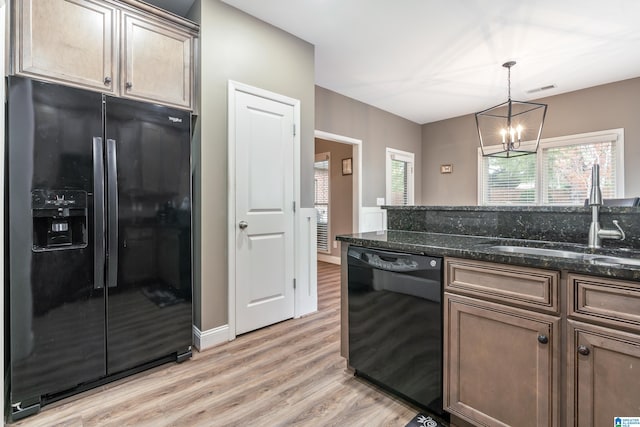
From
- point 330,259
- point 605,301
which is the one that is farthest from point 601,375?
point 330,259

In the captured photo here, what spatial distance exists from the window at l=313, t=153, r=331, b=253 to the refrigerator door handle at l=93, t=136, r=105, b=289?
4.28 metres

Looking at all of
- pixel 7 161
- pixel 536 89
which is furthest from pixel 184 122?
pixel 536 89

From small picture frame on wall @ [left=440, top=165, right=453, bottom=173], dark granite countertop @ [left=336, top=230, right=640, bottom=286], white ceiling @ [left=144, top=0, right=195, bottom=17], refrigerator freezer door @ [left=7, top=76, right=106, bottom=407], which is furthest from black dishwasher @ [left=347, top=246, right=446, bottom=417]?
small picture frame on wall @ [left=440, top=165, right=453, bottom=173]

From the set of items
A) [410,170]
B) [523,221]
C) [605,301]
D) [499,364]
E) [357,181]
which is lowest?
[499,364]

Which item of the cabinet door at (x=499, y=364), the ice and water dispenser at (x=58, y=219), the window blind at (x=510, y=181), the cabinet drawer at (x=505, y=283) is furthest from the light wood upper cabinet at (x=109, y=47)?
the window blind at (x=510, y=181)

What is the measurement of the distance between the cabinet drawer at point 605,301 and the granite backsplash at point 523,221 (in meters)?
0.61

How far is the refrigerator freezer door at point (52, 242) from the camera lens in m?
1.60

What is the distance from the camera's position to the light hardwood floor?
5.24 feet

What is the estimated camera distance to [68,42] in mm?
1794

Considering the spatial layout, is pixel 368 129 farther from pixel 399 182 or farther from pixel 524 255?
pixel 524 255

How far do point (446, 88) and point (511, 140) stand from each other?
1.68 metres

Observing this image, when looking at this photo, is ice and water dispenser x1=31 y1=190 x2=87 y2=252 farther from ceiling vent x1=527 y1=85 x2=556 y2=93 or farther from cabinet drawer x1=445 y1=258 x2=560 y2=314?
ceiling vent x1=527 y1=85 x2=556 y2=93

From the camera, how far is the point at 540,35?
297cm

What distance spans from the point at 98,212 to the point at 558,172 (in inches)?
223
